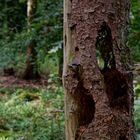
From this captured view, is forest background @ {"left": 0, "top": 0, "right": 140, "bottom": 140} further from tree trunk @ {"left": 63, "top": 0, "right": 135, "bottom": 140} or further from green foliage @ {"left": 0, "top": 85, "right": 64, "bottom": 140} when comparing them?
tree trunk @ {"left": 63, "top": 0, "right": 135, "bottom": 140}

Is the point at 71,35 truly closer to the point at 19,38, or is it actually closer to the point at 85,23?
the point at 85,23

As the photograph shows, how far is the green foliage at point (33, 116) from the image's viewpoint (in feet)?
18.7

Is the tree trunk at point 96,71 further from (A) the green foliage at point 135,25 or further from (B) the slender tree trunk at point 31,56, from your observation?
(B) the slender tree trunk at point 31,56

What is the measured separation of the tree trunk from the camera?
3139 mm

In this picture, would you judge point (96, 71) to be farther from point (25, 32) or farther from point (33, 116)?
point (25, 32)

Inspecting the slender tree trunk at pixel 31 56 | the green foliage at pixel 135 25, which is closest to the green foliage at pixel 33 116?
the green foliage at pixel 135 25

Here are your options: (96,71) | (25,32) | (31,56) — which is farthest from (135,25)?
(31,56)

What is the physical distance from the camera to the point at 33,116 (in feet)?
24.6

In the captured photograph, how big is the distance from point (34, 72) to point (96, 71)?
11.7m

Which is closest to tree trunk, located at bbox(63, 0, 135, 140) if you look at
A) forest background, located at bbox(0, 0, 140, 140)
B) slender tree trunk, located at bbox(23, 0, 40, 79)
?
forest background, located at bbox(0, 0, 140, 140)

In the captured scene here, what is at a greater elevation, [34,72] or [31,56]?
[31,56]

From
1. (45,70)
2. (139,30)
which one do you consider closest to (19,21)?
(45,70)

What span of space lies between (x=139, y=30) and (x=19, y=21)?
1103 centimetres

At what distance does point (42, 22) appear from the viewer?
9.95 meters
